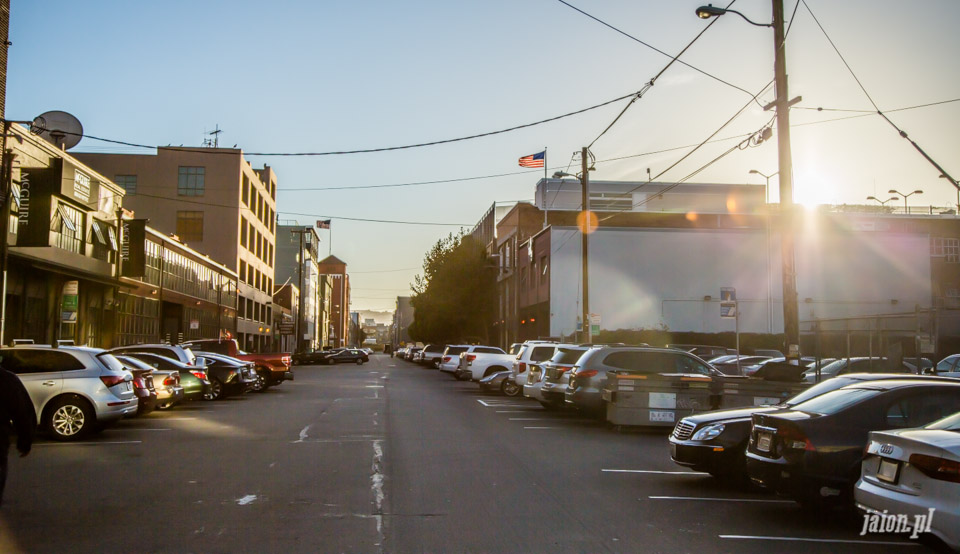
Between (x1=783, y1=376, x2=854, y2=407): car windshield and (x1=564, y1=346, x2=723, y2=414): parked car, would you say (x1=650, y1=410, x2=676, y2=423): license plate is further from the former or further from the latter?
(x1=783, y1=376, x2=854, y2=407): car windshield

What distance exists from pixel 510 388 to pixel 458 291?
42197 mm

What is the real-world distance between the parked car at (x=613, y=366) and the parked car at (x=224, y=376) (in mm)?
11574

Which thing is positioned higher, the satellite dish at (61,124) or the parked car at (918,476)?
the satellite dish at (61,124)

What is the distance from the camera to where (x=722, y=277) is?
50.1m

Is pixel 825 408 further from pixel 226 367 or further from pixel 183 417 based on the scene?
pixel 226 367

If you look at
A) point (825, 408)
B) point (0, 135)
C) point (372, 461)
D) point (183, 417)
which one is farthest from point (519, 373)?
point (825, 408)

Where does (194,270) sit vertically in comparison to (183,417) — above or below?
above

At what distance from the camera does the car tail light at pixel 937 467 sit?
18.6 ft

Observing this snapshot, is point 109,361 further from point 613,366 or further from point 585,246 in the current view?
point 585,246

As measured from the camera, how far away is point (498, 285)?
71.6m

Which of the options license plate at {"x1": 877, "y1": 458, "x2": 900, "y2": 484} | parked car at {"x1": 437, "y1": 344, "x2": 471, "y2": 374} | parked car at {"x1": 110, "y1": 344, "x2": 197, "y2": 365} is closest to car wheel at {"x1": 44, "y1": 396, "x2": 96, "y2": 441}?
parked car at {"x1": 110, "y1": 344, "x2": 197, "y2": 365}

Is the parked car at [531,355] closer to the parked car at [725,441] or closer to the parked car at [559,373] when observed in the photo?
the parked car at [559,373]

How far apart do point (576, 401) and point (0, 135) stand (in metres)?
16.7

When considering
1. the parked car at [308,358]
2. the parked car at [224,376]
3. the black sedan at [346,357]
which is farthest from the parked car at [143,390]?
the black sedan at [346,357]
